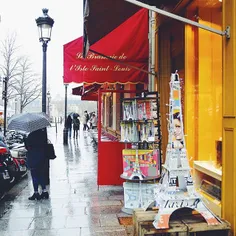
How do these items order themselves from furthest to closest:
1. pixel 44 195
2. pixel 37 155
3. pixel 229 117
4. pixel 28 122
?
pixel 44 195 < pixel 37 155 < pixel 28 122 < pixel 229 117

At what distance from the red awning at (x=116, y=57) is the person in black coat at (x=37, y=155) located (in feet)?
6.45

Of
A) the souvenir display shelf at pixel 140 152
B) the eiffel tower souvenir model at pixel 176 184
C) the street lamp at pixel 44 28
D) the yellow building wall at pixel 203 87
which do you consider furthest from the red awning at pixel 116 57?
the eiffel tower souvenir model at pixel 176 184

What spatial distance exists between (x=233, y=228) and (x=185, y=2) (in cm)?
409

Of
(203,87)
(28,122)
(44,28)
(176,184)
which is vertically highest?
(44,28)

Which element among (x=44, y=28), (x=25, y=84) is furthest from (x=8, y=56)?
(x=44, y=28)

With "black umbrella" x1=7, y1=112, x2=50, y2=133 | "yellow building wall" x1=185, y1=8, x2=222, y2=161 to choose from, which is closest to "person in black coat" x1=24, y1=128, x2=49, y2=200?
"black umbrella" x1=7, y1=112, x2=50, y2=133

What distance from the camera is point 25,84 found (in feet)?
150

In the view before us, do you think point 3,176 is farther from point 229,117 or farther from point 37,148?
point 229,117

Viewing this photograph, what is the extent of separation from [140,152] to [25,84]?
1621 inches

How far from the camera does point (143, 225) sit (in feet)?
13.8

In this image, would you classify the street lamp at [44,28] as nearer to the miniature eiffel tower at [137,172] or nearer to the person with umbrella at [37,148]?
the person with umbrella at [37,148]

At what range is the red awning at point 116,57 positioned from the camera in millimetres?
9023

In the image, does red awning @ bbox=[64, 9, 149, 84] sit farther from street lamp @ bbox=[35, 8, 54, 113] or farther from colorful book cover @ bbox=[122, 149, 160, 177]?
colorful book cover @ bbox=[122, 149, 160, 177]

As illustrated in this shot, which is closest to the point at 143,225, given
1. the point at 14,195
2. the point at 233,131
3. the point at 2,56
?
the point at 233,131
